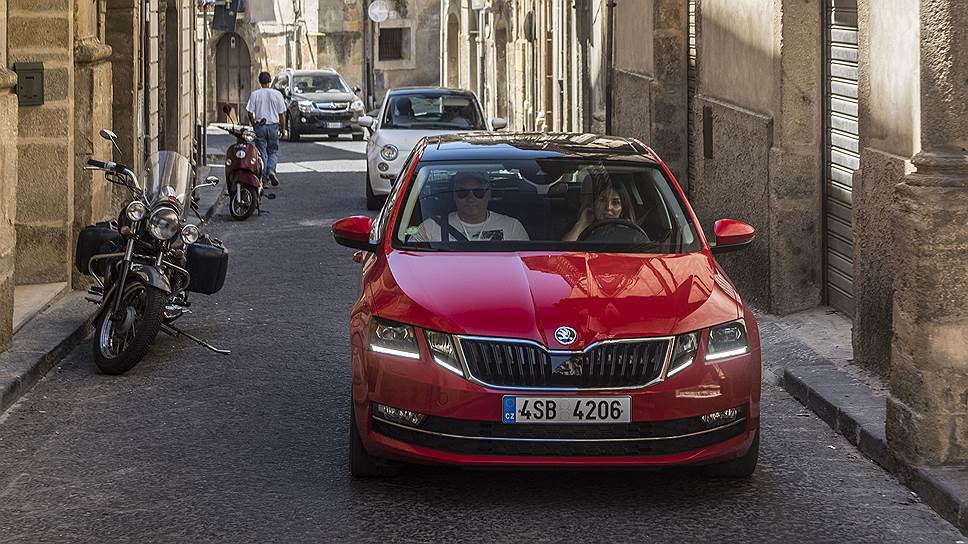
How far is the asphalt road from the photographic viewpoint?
19.5ft

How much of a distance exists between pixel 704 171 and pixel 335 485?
8.00 metres

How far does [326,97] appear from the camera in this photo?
41.8 metres

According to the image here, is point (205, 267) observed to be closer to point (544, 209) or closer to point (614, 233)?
point (544, 209)

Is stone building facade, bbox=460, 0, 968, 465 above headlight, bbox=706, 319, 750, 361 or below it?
above

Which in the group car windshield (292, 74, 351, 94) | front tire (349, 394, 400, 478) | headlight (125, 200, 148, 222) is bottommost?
front tire (349, 394, 400, 478)

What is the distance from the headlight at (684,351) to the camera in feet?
20.4

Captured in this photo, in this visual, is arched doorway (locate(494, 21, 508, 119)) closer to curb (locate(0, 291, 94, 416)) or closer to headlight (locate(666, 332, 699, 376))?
curb (locate(0, 291, 94, 416))

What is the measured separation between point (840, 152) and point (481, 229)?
164 inches

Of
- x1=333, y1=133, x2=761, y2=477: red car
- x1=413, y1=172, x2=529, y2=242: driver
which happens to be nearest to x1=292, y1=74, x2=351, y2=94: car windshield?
x1=413, y1=172, x2=529, y2=242: driver

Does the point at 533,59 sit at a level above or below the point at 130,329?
above

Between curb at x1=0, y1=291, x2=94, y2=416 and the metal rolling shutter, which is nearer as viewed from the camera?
curb at x1=0, y1=291, x2=94, y2=416

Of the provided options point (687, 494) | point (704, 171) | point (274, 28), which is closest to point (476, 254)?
point (687, 494)

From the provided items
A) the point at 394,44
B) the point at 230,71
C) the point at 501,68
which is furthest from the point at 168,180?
the point at 394,44

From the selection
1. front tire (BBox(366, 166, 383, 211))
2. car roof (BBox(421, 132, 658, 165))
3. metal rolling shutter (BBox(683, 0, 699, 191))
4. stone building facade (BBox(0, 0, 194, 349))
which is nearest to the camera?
car roof (BBox(421, 132, 658, 165))
